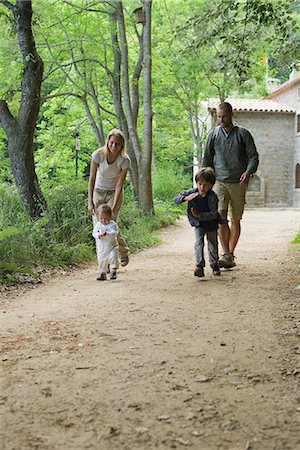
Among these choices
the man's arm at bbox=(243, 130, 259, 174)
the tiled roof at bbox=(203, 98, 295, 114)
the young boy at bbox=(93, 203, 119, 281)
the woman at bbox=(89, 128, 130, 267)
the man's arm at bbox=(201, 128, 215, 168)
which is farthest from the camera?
the tiled roof at bbox=(203, 98, 295, 114)

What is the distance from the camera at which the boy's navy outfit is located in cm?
703

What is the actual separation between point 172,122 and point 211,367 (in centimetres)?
3245

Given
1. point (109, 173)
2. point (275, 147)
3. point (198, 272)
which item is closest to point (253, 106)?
point (275, 147)

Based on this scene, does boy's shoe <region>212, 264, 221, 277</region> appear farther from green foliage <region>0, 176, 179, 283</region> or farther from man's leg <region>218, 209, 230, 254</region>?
green foliage <region>0, 176, 179, 283</region>

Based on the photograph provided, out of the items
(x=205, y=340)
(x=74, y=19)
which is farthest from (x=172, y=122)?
(x=205, y=340)

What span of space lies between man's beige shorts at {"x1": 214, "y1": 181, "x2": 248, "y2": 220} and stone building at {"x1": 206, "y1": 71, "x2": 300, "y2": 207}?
27739mm

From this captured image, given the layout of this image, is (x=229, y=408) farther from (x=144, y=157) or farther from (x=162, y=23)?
(x=162, y=23)

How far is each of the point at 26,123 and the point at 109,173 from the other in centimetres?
260

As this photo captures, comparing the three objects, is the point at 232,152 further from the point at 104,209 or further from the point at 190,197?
the point at 104,209

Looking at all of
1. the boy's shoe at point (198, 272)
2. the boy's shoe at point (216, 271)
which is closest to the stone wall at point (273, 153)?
the boy's shoe at point (216, 271)

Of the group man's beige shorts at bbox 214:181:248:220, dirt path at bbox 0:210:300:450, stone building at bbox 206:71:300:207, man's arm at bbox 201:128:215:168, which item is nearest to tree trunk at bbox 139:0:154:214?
man's arm at bbox 201:128:215:168

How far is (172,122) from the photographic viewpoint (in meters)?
35.3

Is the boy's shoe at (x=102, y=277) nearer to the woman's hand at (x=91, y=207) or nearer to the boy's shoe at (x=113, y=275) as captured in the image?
the boy's shoe at (x=113, y=275)

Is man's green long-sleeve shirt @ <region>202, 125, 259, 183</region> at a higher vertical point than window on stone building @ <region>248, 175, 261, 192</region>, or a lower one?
higher
